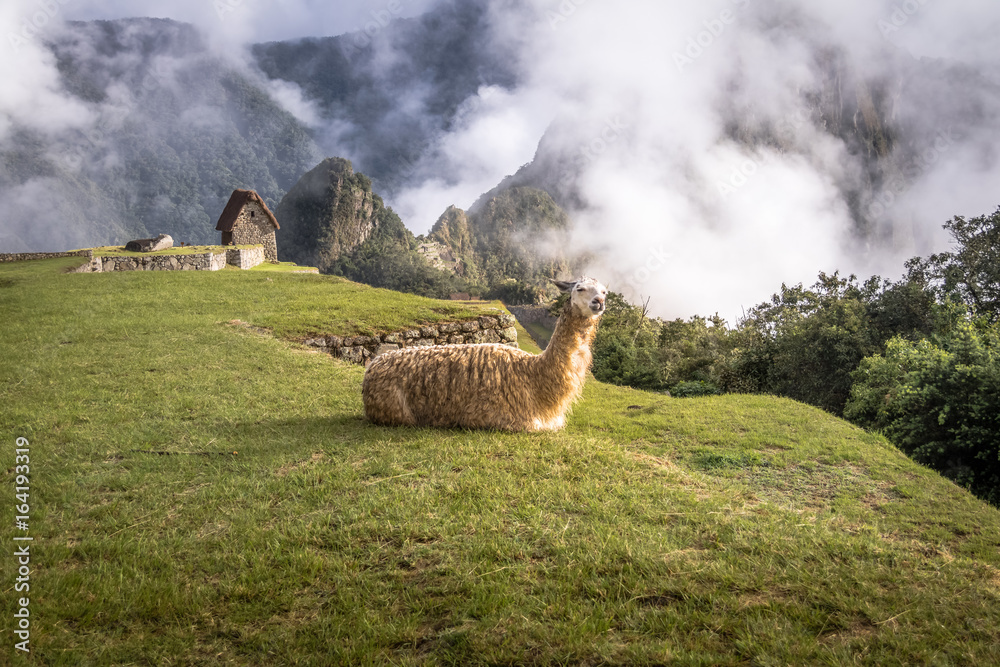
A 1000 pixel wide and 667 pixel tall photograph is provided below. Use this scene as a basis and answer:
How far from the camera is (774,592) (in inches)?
113

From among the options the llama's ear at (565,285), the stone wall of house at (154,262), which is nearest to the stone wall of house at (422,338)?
the llama's ear at (565,285)

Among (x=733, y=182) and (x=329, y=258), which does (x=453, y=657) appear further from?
(x=733, y=182)

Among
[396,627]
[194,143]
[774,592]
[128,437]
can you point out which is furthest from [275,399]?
[194,143]

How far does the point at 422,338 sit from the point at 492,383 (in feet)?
24.5

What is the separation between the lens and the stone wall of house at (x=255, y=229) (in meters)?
33.9

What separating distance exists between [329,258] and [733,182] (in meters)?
117

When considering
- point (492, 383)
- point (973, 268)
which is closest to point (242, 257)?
point (492, 383)

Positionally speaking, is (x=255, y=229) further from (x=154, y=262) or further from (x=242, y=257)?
(x=154, y=262)

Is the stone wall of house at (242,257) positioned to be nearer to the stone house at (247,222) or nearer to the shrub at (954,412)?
the stone house at (247,222)

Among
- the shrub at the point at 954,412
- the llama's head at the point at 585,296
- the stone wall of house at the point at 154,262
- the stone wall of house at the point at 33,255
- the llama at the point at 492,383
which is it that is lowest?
the shrub at the point at 954,412

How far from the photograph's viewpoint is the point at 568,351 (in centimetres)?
630

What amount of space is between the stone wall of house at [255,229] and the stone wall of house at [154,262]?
11.0 meters

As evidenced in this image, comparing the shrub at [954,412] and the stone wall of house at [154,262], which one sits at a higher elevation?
the stone wall of house at [154,262]

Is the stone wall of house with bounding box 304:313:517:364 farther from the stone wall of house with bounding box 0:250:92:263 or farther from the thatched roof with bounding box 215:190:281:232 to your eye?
the thatched roof with bounding box 215:190:281:232
